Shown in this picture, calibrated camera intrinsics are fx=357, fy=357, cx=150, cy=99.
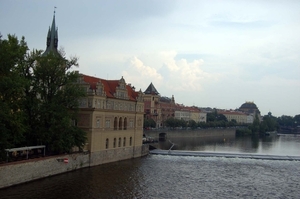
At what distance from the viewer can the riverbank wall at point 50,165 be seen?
31.1 metres

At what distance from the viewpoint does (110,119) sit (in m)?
49.1

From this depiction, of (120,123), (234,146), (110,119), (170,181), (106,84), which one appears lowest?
(170,181)

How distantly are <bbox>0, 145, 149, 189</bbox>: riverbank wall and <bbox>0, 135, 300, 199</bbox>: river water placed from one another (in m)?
0.72

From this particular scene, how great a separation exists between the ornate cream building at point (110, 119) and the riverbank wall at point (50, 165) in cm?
13

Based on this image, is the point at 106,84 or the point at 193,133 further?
the point at 193,133

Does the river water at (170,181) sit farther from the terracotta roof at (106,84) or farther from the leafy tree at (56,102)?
the terracotta roof at (106,84)

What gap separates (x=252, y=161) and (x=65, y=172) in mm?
29421

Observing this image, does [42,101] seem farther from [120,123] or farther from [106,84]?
[120,123]

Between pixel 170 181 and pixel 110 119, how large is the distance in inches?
587

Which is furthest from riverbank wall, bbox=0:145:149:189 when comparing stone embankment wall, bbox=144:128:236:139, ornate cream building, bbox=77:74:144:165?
stone embankment wall, bbox=144:128:236:139

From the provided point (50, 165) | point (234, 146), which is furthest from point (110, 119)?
point (234, 146)

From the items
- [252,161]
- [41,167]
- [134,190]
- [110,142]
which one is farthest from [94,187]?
[252,161]

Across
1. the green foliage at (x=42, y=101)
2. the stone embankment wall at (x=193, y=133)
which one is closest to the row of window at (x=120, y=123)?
the green foliage at (x=42, y=101)

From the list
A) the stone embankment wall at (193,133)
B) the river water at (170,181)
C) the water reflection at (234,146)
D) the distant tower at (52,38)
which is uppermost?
the distant tower at (52,38)
